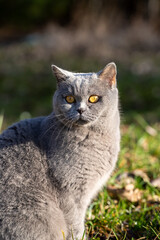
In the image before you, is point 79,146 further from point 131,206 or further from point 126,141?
point 126,141

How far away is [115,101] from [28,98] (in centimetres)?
585

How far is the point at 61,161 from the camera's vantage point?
2.03m

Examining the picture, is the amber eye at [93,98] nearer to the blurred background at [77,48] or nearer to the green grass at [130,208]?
the green grass at [130,208]

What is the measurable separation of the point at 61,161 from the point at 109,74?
0.73 metres

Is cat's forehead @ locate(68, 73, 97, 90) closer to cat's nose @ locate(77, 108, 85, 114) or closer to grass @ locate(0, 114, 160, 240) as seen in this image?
cat's nose @ locate(77, 108, 85, 114)

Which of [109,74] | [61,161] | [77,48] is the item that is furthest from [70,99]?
[77,48]

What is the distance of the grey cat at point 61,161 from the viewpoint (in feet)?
6.24

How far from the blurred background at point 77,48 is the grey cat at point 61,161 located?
8.34 ft

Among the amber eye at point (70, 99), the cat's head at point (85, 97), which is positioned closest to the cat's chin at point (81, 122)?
the cat's head at point (85, 97)

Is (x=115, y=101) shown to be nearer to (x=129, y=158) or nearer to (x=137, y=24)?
(x=129, y=158)

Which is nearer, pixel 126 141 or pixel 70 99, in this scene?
pixel 70 99

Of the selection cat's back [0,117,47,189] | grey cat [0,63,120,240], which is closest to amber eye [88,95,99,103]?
grey cat [0,63,120,240]

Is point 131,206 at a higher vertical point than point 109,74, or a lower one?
lower

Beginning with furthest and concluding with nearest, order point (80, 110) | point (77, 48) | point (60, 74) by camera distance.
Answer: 1. point (77, 48)
2. point (60, 74)
3. point (80, 110)
